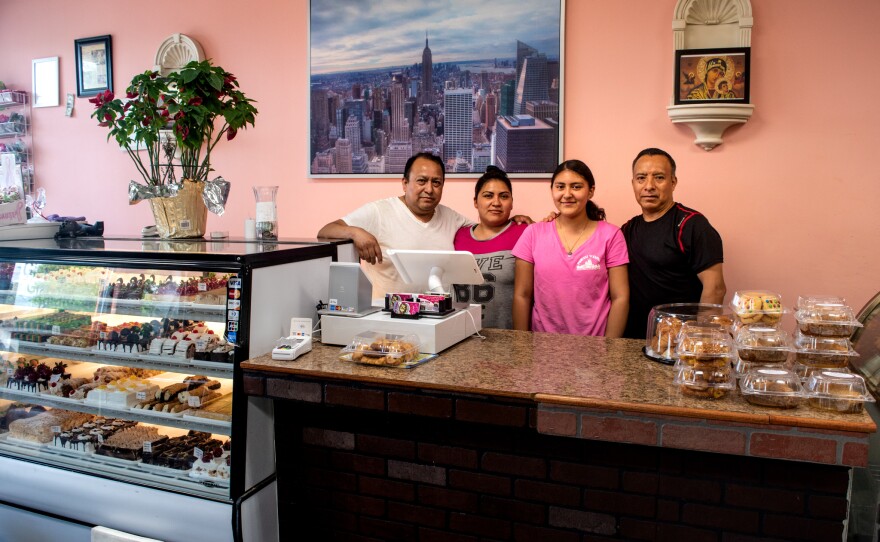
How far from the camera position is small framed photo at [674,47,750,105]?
337cm

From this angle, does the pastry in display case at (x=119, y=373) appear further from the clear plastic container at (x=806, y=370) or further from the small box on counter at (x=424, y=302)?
the clear plastic container at (x=806, y=370)

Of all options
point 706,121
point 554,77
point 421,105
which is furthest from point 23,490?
point 706,121

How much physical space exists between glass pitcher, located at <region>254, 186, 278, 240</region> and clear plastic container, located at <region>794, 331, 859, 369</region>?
2147mm

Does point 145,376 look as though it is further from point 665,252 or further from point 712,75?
point 712,75

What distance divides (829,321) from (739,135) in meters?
1.96

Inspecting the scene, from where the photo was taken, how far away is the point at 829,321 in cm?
184

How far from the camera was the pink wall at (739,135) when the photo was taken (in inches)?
131

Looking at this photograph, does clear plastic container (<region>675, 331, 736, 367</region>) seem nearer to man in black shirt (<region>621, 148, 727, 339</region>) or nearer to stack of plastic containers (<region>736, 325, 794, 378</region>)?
stack of plastic containers (<region>736, 325, 794, 378</region>)

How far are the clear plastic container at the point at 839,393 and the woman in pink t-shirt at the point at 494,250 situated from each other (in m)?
1.50

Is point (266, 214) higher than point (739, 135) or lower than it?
lower

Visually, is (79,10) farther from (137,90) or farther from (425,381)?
(425,381)

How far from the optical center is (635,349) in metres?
2.33

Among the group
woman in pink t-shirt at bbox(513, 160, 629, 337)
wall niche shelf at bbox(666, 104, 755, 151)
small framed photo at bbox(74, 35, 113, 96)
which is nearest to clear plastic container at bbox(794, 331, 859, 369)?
woman in pink t-shirt at bbox(513, 160, 629, 337)

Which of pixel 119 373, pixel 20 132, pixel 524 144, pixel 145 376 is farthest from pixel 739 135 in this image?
pixel 20 132
